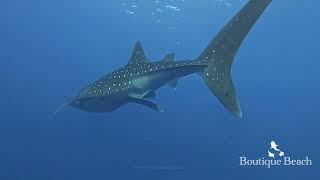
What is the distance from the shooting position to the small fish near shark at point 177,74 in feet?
23.8

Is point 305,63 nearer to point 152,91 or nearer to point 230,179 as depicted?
point 230,179

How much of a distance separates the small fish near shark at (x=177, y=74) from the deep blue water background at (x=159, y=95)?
9554 millimetres

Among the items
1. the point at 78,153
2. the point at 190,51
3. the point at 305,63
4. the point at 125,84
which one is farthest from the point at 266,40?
the point at 125,84

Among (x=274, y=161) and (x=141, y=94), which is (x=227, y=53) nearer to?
(x=141, y=94)

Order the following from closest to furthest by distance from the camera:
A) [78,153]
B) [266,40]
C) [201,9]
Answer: [78,153] → [201,9] → [266,40]

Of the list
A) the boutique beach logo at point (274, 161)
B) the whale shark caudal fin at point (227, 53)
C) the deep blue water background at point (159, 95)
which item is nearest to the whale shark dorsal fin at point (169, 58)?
the whale shark caudal fin at point (227, 53)

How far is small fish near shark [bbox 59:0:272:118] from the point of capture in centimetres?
726

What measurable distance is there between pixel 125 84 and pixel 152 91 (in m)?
0.64

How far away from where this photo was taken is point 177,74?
806cm

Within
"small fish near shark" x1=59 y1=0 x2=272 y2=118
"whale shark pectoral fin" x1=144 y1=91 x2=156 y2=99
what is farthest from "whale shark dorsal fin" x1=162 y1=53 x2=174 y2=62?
"whale shark pectoral fin" x1=144 y1=91 x2=156 y2=99

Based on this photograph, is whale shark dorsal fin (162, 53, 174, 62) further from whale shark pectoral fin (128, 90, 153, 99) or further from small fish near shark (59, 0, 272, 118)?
whale shark pectoral fin (128, 90, 153, 99)

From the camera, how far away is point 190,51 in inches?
1093

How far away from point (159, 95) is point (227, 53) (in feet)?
60.4

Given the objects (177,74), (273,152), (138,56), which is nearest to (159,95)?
(273,152)
